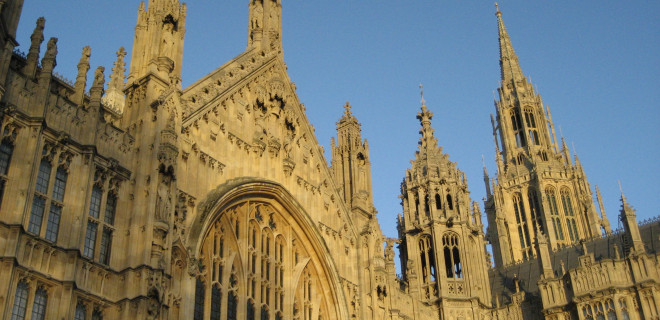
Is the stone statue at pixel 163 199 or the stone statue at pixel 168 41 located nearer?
the stone statue at pixel 163 199

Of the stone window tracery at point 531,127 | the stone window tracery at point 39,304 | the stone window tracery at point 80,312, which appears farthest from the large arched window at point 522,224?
the stone window tracery at point 39,304

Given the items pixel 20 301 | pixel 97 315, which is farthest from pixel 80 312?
pixel 20 301

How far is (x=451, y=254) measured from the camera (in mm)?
38562

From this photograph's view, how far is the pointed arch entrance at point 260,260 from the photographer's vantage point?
2345cm

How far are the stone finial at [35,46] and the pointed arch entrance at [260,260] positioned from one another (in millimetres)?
6592

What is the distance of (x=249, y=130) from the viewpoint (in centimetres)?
2745

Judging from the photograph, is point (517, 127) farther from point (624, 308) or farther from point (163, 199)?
point (163, 199)

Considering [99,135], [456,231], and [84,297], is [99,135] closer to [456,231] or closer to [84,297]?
[84,297]

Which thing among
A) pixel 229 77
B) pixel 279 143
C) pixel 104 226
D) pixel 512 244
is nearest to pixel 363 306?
pixel 279 143

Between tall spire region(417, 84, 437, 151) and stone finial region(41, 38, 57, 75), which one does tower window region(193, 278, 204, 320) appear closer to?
stone finial region(41, 38, 57, 75)

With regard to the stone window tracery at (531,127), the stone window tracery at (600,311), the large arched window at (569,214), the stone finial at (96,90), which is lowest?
the stone window tracery at (600,311)

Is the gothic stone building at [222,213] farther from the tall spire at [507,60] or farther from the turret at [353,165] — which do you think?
the tall spire at [507,60]

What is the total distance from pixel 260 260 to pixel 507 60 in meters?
62.6

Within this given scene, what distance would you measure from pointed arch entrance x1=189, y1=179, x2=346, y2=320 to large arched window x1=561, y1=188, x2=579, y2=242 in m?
42.4
